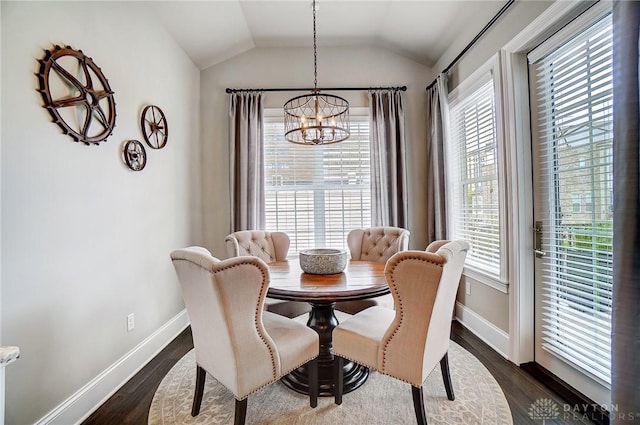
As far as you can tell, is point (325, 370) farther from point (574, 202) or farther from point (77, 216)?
point (574, 202)

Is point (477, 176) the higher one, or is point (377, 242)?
point (477, 176)

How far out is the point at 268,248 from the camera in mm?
2820

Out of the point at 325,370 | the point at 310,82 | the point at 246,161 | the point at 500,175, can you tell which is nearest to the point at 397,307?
the point at 325,370

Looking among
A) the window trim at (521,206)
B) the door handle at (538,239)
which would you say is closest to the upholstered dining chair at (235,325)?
the window trim at (521,206)

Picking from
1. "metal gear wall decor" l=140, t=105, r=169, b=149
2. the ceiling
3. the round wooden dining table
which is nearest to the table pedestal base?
the round wooden dining table

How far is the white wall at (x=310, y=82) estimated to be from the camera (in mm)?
3371

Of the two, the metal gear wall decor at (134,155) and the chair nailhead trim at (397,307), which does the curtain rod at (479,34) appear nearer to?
the chair nailhead trim at (397,307)

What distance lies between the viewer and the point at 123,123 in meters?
2.11

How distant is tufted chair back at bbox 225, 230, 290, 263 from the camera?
267cm

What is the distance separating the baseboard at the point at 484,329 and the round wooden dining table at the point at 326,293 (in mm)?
1154

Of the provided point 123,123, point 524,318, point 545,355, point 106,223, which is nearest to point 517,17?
point 524,318

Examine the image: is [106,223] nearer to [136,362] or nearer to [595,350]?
[136,362]

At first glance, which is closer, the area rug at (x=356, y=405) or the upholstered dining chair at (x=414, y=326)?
the upholstered dining chair at (x=414, y=326)

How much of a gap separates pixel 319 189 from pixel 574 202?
7.74 feet
